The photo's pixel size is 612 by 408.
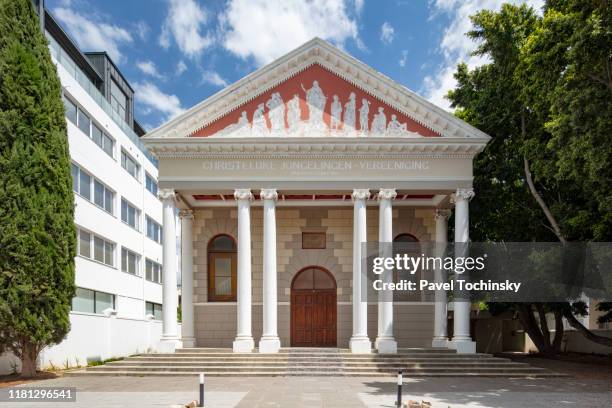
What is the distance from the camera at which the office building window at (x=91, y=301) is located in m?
25.9

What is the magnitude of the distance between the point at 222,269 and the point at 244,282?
418cm

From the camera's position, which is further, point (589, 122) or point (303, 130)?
point (303, 130)

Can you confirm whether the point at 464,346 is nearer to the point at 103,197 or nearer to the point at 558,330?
the point at 558,330

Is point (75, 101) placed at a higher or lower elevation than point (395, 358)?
higher

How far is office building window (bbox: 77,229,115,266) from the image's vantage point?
88.6 ft

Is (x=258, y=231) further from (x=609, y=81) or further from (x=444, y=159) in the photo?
(x=609, y=81)

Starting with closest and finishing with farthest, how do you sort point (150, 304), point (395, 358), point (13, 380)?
point (13, 380) → point (395, 358) → point (150, 304)

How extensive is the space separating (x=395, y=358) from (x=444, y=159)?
824 centimetres

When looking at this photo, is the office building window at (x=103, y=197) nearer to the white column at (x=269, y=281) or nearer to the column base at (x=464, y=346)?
the white column at (x=269, y=281)

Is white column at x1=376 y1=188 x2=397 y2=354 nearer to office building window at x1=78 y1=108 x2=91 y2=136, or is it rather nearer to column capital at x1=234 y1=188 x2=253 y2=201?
column capital at x1=234 y1=188 x2=253 y2=201

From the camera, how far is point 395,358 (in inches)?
778

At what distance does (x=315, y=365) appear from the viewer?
19.3 meters

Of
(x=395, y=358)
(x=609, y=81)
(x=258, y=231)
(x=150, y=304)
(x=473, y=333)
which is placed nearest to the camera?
(x=609, y=81)

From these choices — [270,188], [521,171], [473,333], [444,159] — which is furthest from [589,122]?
[473,333]
